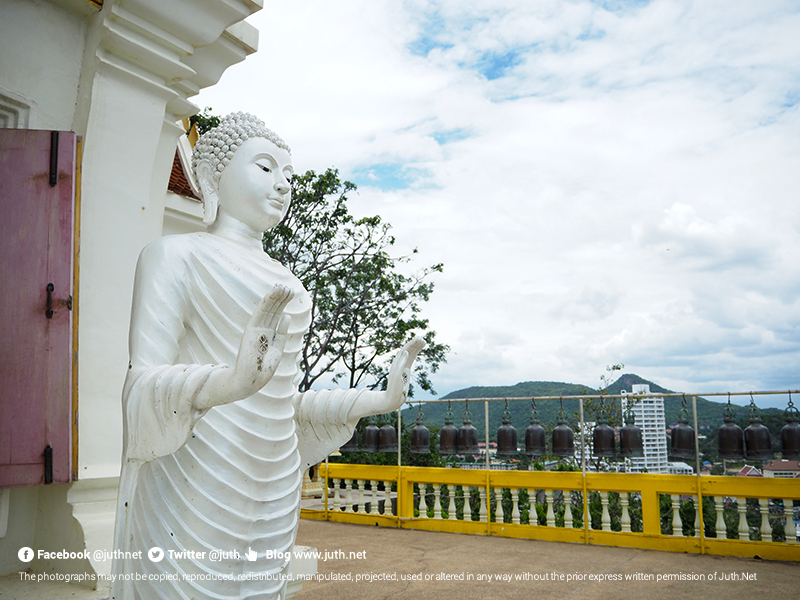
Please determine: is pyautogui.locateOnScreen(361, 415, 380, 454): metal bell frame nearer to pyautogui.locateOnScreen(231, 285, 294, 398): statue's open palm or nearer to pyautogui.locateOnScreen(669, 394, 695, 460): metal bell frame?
pyautogui.locateOnScreen(669, 394, 695, 460): metal bell frame

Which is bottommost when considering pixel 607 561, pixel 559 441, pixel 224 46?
pixel 607 561

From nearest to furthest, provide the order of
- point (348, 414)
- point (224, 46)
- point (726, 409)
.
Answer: point (348, 414)
point (224, 46)
point (726, 409)

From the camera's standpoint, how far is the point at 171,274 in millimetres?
1860

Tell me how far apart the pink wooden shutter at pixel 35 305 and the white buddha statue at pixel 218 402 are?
1070mm

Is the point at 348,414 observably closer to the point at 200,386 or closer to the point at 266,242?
the point at 200,386

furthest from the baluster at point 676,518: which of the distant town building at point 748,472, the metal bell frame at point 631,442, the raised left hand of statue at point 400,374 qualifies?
the raised left hand of statue at point 400,374

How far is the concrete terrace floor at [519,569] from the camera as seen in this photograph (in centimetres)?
459

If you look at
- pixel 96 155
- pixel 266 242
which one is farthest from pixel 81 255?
pixel 266 242

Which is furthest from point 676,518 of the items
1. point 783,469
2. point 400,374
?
point 400,374

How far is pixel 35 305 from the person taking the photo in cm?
262

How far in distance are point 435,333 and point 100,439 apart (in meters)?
11.5

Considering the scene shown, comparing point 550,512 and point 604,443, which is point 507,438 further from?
→ point 604,443

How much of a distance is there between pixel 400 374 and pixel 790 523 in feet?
18.3

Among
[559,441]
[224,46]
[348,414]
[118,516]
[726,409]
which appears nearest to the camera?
[118,516]
